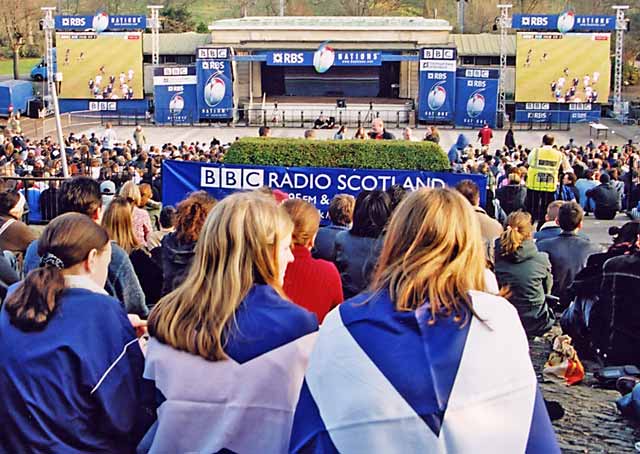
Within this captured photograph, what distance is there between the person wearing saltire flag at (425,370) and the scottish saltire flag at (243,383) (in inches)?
16.3

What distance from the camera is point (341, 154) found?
13.9m

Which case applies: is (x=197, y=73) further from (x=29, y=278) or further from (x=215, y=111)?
(x=29, y=278)

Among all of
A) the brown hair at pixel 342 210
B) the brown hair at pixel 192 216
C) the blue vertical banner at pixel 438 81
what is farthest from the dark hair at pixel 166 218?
the blue vertical banner at pixel 438 81

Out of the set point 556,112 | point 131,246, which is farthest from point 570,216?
point 556,112

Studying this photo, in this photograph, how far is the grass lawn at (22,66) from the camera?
157 feet

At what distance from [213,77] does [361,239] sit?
29.2 meters

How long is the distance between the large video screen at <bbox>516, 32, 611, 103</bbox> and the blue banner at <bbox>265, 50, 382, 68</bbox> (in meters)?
5.29

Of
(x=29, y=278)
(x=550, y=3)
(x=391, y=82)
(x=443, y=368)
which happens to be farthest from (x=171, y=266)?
(x=550, y=3)

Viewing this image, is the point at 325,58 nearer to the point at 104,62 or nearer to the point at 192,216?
the point at 104,62

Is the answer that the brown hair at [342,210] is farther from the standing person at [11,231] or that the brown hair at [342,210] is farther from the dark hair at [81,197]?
the standing person at [11,231]

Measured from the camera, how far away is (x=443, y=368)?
8.21 ft

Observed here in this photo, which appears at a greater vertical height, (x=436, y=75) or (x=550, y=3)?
(x=550, y=3)

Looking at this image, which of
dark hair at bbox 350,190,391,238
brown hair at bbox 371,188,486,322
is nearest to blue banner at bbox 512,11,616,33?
dark hair at bbox 350,190,391,238

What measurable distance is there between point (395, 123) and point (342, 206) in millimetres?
29076
